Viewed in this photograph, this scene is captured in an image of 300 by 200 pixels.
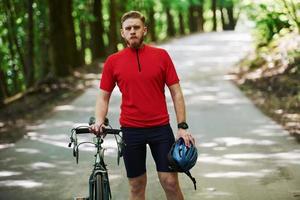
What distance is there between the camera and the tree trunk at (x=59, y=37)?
20344 millimetres

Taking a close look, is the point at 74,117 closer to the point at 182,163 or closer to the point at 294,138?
the point at 294,138

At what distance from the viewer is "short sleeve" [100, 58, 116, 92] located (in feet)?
16.1

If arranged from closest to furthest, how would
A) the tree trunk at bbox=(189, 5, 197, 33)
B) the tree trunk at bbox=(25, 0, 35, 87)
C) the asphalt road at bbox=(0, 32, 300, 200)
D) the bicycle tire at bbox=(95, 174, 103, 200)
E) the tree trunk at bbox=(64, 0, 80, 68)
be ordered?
the bicycle tire at bbox=(95, 174, 103, 200) < the asphalt road at bbox=(0, 32, 300, 200) < the tree trunk at bbox=(25, 0, 35, 87) < the tree trunk at bbox=(64, 0, 80, 68) < the tree trunk at bbox=(189, 5, 197, 33)

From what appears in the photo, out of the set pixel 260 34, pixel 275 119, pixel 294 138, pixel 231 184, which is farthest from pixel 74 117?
pixel 260 34

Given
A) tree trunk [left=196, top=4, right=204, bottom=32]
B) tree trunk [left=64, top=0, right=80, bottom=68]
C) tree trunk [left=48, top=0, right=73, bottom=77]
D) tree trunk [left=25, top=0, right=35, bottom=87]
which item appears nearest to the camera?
tree trunk [left=25, top=0, right=35, bottom=87]

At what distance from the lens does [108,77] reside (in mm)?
4941

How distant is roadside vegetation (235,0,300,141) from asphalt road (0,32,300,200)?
0.45 meters

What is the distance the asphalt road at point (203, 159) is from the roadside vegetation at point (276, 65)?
449 millimetres

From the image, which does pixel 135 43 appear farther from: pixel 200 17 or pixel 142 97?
pixel 200 17

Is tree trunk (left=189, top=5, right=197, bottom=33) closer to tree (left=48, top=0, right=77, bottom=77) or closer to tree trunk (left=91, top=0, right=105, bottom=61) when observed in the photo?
tree trunk (left=91, top=0, right=105, bottom=61)

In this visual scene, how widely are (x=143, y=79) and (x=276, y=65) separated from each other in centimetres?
1296

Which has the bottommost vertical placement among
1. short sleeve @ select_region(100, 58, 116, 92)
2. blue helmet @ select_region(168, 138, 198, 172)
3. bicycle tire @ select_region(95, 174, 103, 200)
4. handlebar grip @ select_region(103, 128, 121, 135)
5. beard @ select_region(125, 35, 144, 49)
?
bicycle tire @ select_region(95, 174, 103, 200)

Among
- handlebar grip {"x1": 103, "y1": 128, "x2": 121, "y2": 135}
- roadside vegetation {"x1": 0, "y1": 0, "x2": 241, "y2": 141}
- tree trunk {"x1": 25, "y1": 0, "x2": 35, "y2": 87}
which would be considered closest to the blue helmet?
handlebar grip {"x1": 103, "y1": 128, "x2": 121, "y2": 135}

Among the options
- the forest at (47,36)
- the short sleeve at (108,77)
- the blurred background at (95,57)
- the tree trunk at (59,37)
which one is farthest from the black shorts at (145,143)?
the tree trunk at (59,37)
